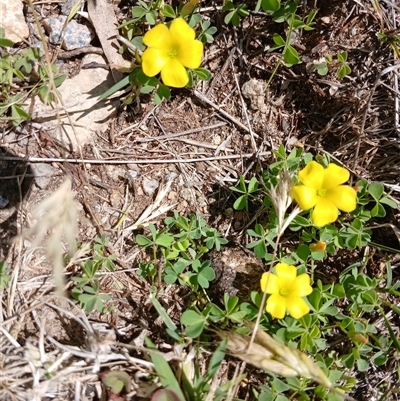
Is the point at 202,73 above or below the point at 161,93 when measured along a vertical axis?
above

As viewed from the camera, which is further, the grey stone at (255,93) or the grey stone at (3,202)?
the grey stone at (255,93)

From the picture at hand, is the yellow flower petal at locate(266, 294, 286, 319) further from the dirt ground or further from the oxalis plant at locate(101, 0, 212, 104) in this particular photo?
the oxalis plant at locate(101, 0, 212, 104)

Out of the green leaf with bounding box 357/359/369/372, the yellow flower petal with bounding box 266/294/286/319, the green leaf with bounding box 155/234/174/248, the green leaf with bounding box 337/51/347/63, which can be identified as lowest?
the green leaf with bounding box 357/359/369/372

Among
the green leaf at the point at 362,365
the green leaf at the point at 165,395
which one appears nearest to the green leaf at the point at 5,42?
the green leaf at the point at 165,395

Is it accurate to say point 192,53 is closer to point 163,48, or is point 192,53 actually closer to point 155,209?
point 163,48

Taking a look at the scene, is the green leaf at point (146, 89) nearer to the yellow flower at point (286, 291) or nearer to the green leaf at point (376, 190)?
the yellow flower at point (286, 291)

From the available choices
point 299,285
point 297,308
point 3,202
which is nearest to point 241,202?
point 299,285

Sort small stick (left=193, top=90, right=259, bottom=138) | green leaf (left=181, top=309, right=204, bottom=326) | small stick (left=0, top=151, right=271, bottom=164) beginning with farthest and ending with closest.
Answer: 1. small stick (left=193, top=90, right=259, bottom=138)
2. small stick (left=0, top=151, right=271, bottom=164)
3. green leaf (left=181, top=309, right=204, bottom=326)

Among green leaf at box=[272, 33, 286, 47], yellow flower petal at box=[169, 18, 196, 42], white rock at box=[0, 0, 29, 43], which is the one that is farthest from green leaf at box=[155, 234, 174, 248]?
white rock at box=[0, 0, 29, 43]
